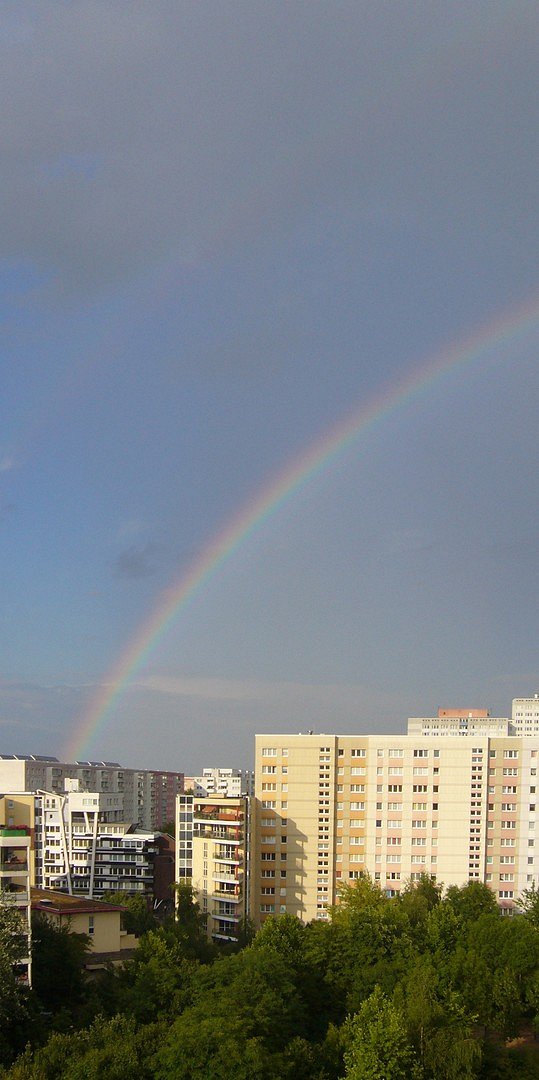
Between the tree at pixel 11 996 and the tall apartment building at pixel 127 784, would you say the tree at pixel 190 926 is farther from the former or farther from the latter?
the tall apartment building at pixel 127 784

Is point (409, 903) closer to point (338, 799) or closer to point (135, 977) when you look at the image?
point (338, 799)

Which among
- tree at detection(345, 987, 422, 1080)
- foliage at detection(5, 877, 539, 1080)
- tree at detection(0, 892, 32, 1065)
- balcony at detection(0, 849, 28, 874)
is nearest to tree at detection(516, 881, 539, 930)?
foliage at detection(5, 877, 539, 1080)

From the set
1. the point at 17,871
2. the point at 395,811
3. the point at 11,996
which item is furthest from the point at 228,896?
the point at 11,996

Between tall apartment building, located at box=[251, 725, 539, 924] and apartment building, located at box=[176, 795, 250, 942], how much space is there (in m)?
2.13

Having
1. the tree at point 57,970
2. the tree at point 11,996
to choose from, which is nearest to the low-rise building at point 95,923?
the tree at point 57,970

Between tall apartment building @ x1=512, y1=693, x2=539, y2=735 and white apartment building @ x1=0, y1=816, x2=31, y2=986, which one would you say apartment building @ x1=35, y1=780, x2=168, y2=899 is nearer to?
white apartment building @ x1=0, y1=816, x2=31, y2=986

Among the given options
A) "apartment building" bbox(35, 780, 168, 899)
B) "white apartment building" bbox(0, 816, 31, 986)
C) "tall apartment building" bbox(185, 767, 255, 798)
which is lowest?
"tall apartment building" bbox(185, 767, 255, 798)

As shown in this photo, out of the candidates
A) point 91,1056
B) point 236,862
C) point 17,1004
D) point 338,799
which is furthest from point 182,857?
point 91,1056

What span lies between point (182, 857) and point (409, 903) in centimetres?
1295

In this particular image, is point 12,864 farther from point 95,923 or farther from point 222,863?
point 222,863

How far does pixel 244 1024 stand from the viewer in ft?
75.3

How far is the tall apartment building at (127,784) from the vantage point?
282 ft

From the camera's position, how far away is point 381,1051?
22.4 m

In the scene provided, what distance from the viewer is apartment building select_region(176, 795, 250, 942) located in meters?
45.0
